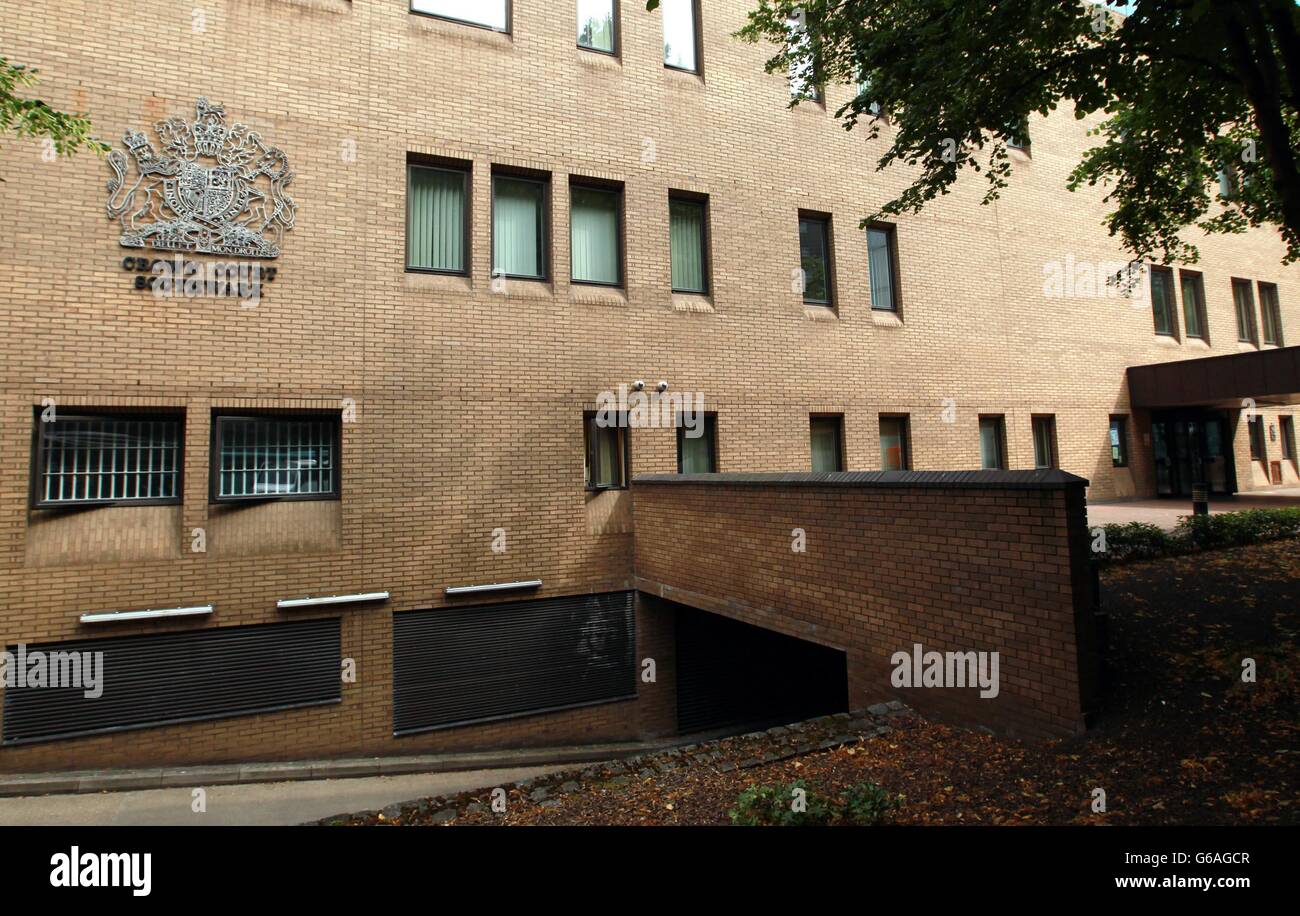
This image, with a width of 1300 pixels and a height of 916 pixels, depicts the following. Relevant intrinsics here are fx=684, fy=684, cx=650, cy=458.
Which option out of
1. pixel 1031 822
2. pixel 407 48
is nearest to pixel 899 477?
pixel 1031 822

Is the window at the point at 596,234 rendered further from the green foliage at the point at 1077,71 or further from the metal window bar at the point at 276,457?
the metal window bar at the point at 276,457

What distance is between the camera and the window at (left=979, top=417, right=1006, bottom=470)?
621 inches

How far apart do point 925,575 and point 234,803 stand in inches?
325

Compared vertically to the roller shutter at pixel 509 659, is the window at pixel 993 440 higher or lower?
higher

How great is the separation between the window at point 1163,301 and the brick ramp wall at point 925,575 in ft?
57.9

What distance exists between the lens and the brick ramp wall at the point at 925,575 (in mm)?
5059

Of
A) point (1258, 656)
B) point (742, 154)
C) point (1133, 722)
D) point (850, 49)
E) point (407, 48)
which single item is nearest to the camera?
point (1133, 722)

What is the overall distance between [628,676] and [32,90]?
457 inches

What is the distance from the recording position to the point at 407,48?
10.8 meters

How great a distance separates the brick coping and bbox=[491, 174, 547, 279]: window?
16.1 ft

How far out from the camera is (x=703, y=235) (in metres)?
12.9

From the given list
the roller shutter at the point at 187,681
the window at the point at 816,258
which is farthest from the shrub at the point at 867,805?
the window at the point at 816,258

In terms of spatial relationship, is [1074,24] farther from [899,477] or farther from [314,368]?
[314,368]

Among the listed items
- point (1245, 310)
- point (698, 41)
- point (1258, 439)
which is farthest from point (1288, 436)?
point (698, 41)
